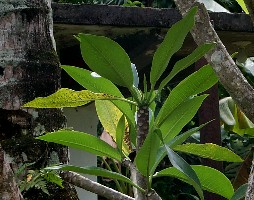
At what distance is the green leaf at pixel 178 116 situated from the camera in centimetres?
88

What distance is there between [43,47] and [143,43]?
1.25m

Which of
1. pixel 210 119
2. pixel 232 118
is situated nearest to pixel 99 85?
pixel 210 119

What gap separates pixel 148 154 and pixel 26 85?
0.31 m

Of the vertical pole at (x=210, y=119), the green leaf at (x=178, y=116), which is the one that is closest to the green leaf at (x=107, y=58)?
the green leaf at (x=178, y=116)

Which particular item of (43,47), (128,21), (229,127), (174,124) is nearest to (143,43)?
(128,21)

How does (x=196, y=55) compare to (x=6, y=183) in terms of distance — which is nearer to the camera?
(x=6, y=183)

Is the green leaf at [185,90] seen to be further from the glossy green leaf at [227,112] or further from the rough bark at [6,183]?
the glossy green leaf at [227,112]

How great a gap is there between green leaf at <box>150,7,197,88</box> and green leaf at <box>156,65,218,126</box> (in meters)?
0.05

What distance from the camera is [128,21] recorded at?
205cm

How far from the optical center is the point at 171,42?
0.81m

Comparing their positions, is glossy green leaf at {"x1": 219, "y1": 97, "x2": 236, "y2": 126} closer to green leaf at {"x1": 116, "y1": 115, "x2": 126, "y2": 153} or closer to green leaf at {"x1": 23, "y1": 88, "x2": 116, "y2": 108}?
green leaf at {"x1": 116, "y1": 115, "x2": 126, "y2": 153}

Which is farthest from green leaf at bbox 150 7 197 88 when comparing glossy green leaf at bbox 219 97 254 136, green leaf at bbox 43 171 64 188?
glossy green leaf at bbox 219 97 254 136

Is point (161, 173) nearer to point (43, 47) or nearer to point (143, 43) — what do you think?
point (43, 47)

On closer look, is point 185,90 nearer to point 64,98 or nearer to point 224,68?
point 224,68
